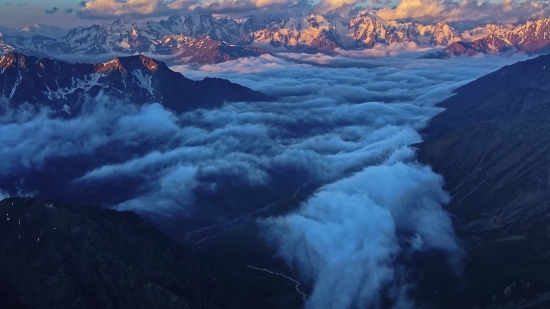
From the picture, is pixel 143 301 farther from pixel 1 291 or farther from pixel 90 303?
pixel 1 291

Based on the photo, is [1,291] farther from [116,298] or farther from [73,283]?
[116,298]

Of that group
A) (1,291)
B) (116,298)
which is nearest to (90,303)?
(116,298)

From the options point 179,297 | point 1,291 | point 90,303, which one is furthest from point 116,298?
point 1,291

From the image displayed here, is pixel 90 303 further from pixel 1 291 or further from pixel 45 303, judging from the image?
pixel 1 291

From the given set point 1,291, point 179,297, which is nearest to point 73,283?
point 1,291

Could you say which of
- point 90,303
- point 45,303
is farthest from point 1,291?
point 90,303

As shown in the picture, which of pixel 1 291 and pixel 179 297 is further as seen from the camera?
pixel 179 297
